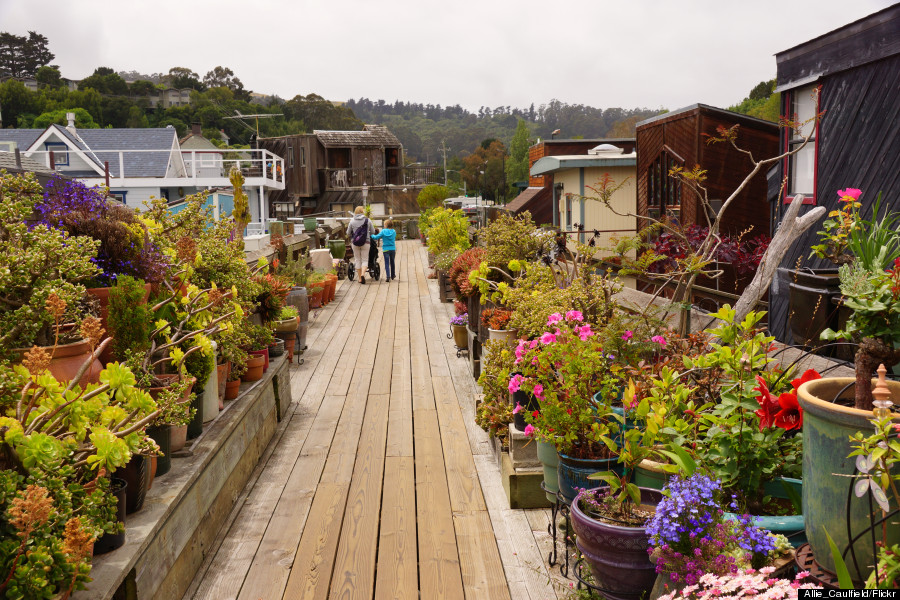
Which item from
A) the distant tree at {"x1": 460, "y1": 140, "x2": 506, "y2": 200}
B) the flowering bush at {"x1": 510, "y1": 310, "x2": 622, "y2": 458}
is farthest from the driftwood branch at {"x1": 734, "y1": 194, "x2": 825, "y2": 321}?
the distant tree at {"x1": 460, "y1": 140, "x2": 506, "y2": 200}

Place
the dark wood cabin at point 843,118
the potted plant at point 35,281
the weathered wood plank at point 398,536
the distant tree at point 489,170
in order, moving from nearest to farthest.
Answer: the potted plant at point 35,281
the weathered wood plank at point 398,536
the dark wood cabin at point 843,118
the distant tree at point 489,170

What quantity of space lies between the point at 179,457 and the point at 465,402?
3.38 metres

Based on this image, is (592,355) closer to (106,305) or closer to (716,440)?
(716,440)

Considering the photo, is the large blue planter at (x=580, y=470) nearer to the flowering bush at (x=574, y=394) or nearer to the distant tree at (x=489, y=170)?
the flowering bush at (x=574, y=394)

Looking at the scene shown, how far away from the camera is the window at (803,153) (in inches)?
309

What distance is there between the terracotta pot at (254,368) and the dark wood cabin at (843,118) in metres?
4.10

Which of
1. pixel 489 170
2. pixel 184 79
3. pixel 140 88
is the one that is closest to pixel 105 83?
pixel 140 88

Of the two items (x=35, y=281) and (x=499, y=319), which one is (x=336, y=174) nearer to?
(x=499, y=319)

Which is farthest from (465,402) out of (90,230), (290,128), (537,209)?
(290,128)

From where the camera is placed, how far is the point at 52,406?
2.71 m

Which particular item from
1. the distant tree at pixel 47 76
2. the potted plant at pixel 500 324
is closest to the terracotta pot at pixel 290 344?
the potted plant at pixel 500 324

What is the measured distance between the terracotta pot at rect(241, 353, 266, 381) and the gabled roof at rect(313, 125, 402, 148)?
138 feet

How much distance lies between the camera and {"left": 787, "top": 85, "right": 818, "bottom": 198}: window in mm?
7855

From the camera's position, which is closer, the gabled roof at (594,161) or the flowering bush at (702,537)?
the flowering bush at (702,537)
